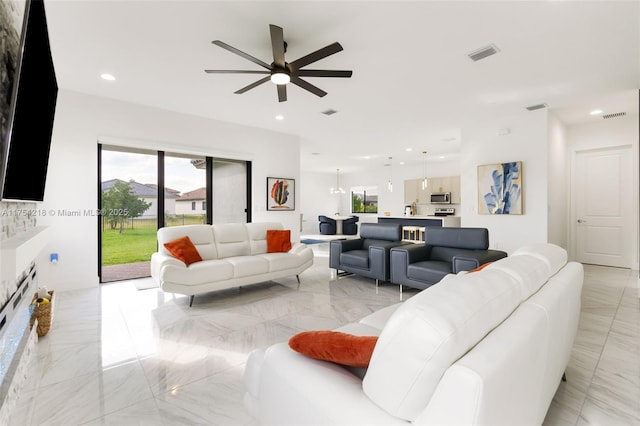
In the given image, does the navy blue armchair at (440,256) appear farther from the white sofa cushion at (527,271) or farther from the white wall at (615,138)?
the white wall at (615,138)

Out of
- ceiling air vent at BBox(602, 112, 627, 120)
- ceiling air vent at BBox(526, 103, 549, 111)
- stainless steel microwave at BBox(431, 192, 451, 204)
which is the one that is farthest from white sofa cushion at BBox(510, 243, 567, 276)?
stainless steel microwave at BBox(431, 192, 451, 204)

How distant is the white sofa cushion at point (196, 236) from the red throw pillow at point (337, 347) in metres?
3.13

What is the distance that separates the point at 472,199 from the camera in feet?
18.2

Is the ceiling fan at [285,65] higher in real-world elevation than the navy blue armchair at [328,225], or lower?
higher

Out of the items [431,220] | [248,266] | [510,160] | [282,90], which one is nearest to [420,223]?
[431,220]

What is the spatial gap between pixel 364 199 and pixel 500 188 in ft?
24.3

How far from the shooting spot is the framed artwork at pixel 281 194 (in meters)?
6.21

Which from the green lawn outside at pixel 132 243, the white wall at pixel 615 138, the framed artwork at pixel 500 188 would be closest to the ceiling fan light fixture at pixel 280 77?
the green lawn outside at pixel 132 243

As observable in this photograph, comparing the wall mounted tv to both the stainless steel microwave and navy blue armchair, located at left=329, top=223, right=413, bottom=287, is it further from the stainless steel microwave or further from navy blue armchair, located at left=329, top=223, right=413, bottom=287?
the stainless steel microwave

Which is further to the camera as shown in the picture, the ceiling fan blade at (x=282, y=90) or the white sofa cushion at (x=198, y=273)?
the white sofa cushion at (x=198, y=273)

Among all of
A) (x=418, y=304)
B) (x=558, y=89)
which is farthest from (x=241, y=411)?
(x=558, y=89)

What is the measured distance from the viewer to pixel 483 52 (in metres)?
3.01

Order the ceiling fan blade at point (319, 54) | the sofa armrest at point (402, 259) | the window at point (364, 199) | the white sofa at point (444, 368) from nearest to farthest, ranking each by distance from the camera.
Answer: the white sofa at point (444, 368)
the ceiling fan blade at point (319, 54)
the sofa armrest at point (402, 259)
the window at point (364, 199)

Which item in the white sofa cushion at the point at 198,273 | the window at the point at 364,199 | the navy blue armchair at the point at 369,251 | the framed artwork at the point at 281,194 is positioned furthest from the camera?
the window at the point at 364,199
